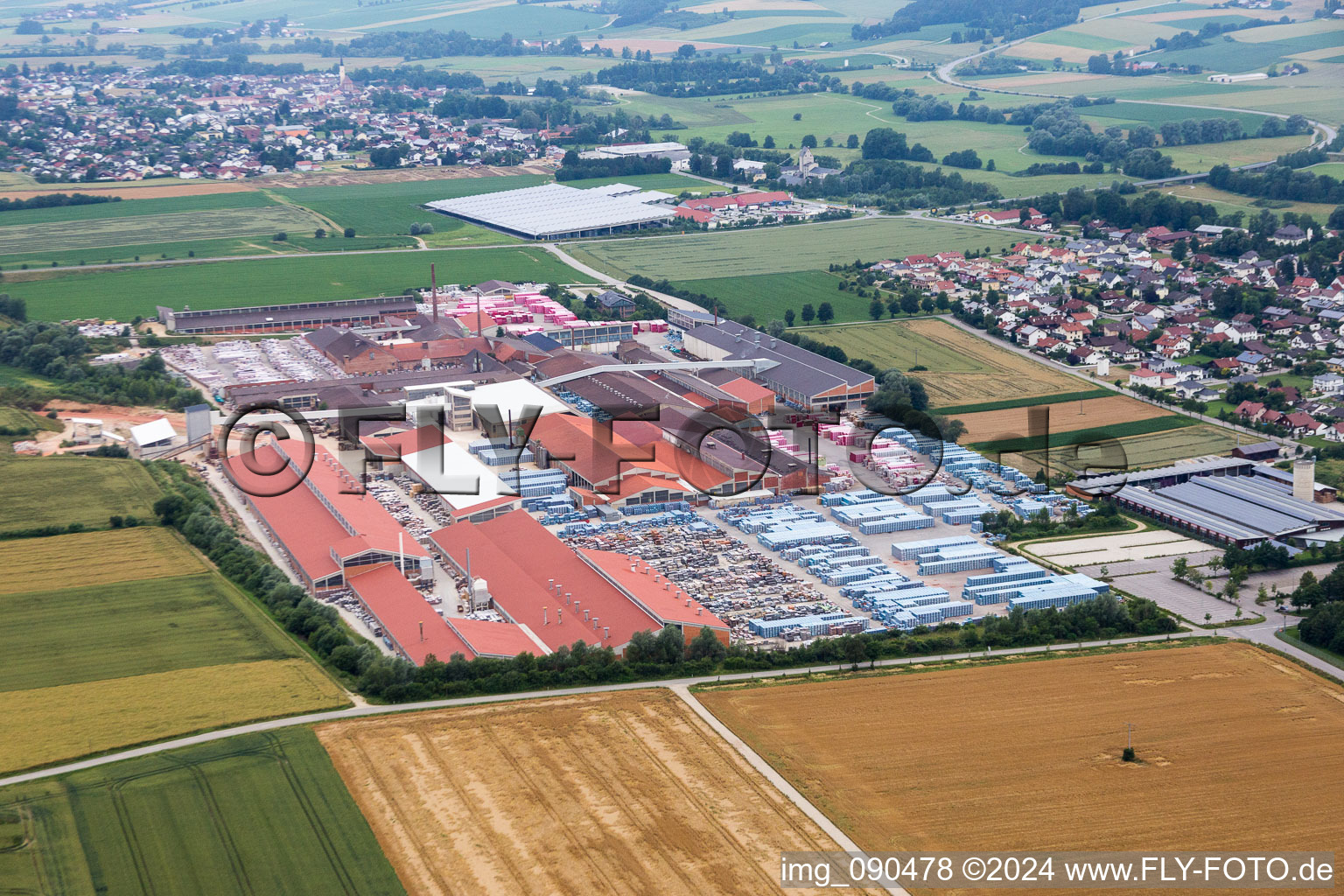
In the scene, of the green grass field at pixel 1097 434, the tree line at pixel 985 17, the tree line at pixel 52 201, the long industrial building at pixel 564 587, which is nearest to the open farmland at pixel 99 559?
the long industrial building at pixel 564 587

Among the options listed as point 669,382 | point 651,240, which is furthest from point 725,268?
point 669,382

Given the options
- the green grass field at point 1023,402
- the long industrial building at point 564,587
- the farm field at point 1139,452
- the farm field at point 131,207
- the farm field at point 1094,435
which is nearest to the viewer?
the long industrial building at point 564,587

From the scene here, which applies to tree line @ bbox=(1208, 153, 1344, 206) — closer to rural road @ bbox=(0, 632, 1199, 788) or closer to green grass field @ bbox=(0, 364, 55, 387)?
rural road @ bbox=(0, 632, 1199, 788)

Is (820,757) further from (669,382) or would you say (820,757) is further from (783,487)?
(669,382)

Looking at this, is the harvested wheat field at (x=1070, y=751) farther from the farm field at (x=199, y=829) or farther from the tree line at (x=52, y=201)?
the tree line at (x=52, y=201)

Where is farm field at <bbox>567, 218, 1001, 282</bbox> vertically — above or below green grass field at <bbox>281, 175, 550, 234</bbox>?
below

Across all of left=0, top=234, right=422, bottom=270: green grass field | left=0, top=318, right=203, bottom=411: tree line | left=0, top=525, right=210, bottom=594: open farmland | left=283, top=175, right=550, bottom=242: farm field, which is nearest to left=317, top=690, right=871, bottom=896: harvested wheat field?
left=0, top=525, right=210, bottom=594: open farmland
